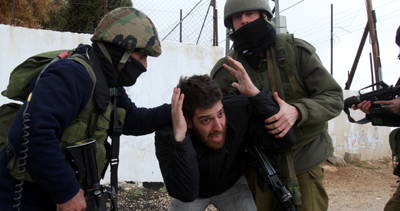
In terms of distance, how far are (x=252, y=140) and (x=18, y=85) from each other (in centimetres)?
144

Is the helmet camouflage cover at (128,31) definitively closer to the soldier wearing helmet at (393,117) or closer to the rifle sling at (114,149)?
the rifle sling at (114,149)

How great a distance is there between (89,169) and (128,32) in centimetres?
85

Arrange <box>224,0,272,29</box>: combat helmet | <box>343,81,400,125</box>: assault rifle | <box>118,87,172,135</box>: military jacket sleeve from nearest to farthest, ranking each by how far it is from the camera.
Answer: <box>224,0,272,29</box>: combat helmet < <box>118,87,172,135</box>: military jacket sleeve < <box>343,81,400,125</box>: assault rifle

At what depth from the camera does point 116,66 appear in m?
1.75

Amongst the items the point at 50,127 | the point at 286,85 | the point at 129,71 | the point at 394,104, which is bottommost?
the point at 394,104

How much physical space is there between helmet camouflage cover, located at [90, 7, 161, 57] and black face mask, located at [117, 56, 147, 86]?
93 millimetres

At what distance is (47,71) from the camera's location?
53.0 inches

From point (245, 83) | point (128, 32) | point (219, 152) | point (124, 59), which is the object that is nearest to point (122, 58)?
point (124, 59)

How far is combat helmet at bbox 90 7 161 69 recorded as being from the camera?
5.59ft

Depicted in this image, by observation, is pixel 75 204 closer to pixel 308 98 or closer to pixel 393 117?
pixel 308 98

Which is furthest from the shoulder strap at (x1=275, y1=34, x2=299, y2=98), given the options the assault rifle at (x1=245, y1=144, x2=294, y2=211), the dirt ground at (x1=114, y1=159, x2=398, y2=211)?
the dirt ground at (x1=114, y1=159, x2=398, y2=211)

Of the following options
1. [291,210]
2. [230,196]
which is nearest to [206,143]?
[230,196]

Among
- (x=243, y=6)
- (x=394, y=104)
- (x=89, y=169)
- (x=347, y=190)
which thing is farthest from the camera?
(x=347, y=190)

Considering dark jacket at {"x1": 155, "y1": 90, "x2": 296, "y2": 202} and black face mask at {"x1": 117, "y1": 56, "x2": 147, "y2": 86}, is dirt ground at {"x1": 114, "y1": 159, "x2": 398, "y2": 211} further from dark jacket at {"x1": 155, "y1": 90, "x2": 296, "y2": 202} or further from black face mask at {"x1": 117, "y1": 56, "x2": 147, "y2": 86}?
black face mask at {"x1": 117, "y1": 56, "x2": 147, "y2": 86}
